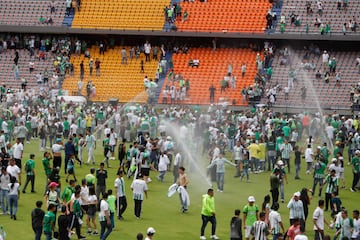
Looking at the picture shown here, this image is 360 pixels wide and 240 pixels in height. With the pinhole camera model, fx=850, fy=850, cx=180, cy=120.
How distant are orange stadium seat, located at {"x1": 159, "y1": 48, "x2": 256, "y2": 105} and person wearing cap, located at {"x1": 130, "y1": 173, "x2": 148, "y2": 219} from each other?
86.4 feet

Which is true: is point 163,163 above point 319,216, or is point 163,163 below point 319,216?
above

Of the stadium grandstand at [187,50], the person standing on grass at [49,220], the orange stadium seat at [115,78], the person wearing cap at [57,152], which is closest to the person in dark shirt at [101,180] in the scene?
the person standing on grass at [49,220]

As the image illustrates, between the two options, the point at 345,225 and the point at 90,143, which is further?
the point at 90,143

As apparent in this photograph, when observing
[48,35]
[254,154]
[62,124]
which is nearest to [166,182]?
[254,154]

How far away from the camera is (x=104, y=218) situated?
22.4m

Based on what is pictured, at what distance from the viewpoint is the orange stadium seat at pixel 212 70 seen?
5247cm

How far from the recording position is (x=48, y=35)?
5959 cm

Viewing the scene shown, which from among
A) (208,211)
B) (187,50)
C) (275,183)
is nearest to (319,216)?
(208,211)

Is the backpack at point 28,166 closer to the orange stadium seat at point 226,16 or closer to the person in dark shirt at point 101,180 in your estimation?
the person in dark shirt at point 101,180

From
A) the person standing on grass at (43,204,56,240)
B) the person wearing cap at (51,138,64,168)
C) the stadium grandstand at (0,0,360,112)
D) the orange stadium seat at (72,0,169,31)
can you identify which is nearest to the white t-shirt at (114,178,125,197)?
the person standing on grass at (43,204,56,240)

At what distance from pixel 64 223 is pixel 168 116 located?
2162cm

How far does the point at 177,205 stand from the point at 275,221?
685 centimetres

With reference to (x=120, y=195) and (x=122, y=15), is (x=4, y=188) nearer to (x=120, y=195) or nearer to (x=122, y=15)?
(x=120, y=195)

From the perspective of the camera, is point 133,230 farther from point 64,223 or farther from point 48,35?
point 48,35
